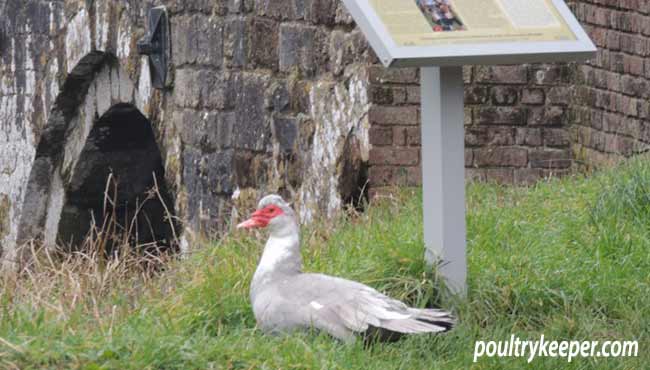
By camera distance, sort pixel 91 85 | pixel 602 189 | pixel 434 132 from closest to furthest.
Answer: pixel 434 132 → pixel 602 189 → pixel 91 85

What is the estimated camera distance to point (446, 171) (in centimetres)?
538

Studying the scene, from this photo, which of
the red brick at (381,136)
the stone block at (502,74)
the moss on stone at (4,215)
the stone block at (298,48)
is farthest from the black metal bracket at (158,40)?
the moss on stone at (4,215)

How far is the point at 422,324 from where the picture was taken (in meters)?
4.93

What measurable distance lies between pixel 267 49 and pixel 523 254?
11.6 ft

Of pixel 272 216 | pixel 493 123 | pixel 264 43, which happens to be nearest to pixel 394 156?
pixel 493 123

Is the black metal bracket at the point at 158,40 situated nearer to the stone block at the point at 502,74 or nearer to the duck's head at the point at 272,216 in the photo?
the stone block at the point at 502,74

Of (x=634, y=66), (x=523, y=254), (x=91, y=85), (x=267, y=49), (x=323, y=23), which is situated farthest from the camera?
(x=91, y=85)

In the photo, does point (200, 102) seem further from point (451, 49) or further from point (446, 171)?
point (451, 49)

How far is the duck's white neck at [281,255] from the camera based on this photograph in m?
5.24

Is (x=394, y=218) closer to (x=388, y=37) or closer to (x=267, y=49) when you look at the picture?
(x=388, y=37)

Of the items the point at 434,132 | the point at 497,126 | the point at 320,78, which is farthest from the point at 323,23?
the point at 434,132

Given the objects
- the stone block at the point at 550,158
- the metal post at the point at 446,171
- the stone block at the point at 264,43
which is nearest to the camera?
the metal post at the point at 446,171

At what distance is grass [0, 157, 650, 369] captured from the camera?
4.64 meters

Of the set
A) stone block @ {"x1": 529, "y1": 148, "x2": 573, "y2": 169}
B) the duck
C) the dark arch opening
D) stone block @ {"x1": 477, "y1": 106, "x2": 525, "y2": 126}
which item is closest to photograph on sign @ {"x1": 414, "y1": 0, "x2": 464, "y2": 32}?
the duck
